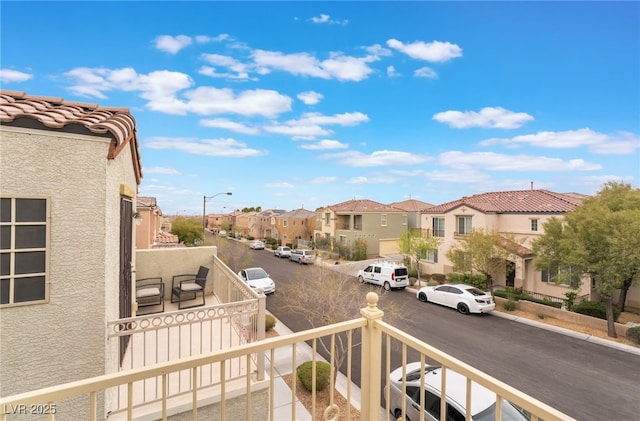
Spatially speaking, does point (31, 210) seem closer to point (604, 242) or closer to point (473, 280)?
point (604, 242)

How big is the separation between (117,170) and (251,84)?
1121 centimetres

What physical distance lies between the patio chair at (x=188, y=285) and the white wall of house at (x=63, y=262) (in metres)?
4.45

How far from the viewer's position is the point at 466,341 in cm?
1054

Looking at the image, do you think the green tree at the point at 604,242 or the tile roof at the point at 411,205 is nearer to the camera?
the green tree at the point at 604,242

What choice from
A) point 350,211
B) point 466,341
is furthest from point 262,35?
point 350,211

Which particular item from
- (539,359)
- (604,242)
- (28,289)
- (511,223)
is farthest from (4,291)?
(511,223)

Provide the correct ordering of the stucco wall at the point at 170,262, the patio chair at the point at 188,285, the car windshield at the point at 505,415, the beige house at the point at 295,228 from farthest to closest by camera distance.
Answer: the beige house at the point at 295,228 < the stucco wall at the point at 170,262 < the patio chair at the point at 188,285 < the car windshield at the point at 505,415

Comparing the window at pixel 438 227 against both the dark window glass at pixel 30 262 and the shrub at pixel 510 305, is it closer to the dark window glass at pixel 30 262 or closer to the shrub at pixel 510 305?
the shrub at pixel 510 305

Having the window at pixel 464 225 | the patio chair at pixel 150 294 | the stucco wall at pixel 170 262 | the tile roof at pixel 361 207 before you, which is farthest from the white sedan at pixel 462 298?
the tile roof at pixel 361 207

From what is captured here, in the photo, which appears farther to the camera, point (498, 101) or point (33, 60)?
point (498, 101)

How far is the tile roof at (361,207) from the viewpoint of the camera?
3186cm

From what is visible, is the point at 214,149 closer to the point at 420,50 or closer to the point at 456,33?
the point at 420,50

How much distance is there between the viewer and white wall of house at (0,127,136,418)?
313 cm

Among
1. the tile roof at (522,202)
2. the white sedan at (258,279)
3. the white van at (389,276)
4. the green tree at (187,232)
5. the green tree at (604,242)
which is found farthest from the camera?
the green tree at (187,232)
